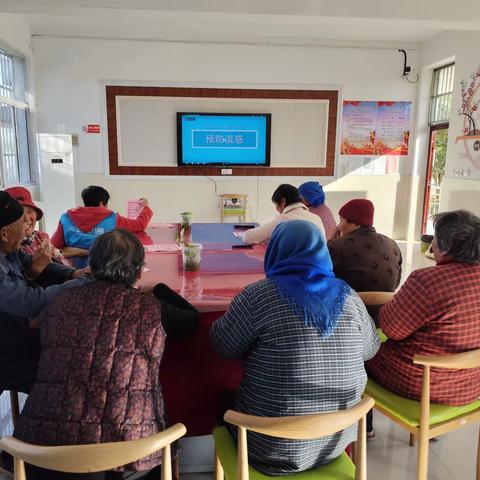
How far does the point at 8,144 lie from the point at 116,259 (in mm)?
5293

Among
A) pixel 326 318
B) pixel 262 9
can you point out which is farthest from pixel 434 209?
pixel 326 318

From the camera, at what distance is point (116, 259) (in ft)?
4.27

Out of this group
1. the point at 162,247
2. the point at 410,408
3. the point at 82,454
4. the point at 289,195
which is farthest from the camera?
the point at 289,195

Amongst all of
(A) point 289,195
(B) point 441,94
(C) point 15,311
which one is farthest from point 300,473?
(B) point 441,94

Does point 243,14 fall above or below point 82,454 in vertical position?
above

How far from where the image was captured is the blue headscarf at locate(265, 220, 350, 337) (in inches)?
49.7

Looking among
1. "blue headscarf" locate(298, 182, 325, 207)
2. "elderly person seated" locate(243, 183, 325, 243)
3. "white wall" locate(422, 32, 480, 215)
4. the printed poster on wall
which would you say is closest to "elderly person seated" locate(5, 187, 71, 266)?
"elderly person seated" locate(243, 183, 325, 243)

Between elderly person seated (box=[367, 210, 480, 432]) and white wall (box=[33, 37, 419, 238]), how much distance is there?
5.29 metres

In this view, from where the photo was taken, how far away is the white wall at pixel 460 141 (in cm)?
536

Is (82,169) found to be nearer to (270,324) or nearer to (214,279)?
(214,279)

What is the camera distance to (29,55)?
6.00 m

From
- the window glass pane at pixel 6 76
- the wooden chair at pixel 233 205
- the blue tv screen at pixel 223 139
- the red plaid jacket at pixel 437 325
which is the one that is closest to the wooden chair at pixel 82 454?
the red plaid jacket at pixel 437 325

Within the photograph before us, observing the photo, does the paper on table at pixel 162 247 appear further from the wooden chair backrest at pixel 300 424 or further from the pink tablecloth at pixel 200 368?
the wooden chair backrest at pixel 300 424

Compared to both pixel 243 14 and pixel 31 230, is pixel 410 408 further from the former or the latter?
pixel 243 14
